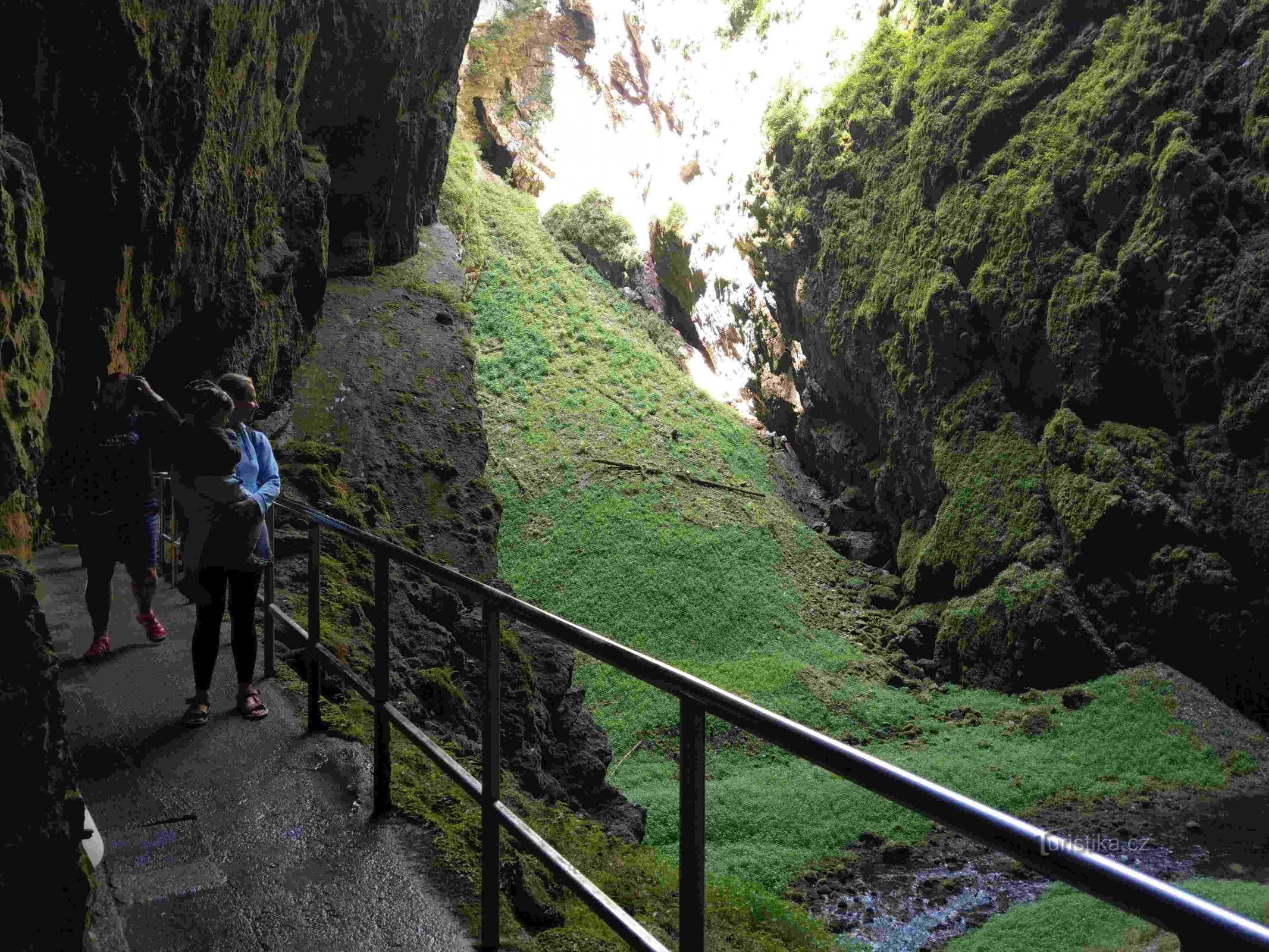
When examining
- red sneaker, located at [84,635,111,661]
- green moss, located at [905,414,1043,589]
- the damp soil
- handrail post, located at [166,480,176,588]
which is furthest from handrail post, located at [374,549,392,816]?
green moss, located at [905,414,1043,589]

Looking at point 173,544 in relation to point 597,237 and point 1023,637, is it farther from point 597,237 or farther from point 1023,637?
point 597,237

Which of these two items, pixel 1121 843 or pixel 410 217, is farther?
pixel 410 217

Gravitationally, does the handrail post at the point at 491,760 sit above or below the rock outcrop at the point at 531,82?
below

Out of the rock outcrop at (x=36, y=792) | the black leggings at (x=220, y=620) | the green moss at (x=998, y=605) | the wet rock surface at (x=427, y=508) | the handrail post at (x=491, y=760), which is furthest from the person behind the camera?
the green moss at (x=998, y=605)

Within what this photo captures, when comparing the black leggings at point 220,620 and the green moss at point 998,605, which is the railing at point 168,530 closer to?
the black leggings at point 220,620

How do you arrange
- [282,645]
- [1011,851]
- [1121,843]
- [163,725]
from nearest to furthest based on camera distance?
[1011,851] < [163,725] < [282,645] < [1121,843]

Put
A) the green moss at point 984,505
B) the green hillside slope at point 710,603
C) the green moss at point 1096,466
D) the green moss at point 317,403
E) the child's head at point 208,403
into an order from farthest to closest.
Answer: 1. the green moss at point 984,505
2. the green moss at point 1096,466
3. the green moss at point 317,403
4. the green hillside slope at point 710,603
5. the child's head at point 208,403

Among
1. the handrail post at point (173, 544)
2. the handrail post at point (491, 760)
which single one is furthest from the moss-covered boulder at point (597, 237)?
the handrail post at point (491, 760)

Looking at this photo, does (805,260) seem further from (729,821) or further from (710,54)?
(729,821)

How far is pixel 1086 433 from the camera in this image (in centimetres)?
1446

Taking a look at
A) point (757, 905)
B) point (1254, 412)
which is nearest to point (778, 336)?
point (1254, 412)

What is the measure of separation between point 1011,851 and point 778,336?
79.5 feet

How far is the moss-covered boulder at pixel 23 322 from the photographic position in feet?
13.6

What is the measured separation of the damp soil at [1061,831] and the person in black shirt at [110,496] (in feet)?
19.4
